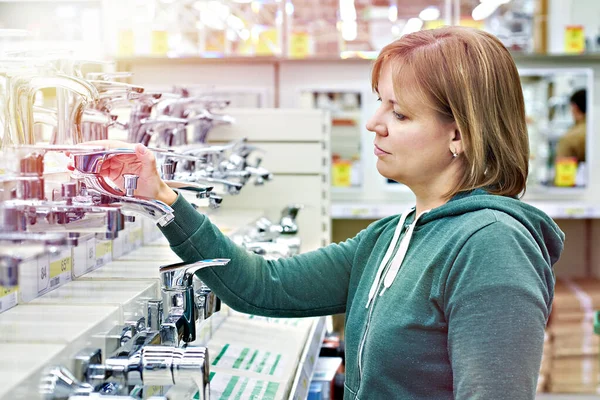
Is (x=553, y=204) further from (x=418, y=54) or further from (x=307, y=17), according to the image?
(x=418, y=54)

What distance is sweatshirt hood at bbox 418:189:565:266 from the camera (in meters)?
1.30

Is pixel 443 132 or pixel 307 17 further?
pixel 307 17

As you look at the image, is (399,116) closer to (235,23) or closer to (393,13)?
(393,13)

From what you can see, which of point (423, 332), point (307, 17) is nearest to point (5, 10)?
point (307, 17)

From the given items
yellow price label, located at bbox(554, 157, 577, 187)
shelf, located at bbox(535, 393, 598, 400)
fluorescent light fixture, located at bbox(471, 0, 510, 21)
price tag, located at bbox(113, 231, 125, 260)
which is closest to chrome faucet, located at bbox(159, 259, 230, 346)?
price tag, located at bbox(113, 231, 125, 260)

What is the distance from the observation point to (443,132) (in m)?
1.37

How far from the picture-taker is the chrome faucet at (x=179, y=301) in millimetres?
1273

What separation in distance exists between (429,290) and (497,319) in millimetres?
161

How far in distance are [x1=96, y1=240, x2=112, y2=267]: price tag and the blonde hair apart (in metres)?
0.67

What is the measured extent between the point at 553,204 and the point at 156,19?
2606 mm

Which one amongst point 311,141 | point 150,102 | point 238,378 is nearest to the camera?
point 238,378

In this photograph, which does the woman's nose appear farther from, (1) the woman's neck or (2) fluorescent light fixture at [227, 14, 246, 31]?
(2) fluorescent light fixture at [227, 14, 246, 31]

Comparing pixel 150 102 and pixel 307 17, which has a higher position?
pixel 307 17

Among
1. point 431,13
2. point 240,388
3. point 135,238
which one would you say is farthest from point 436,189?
point 431,13
